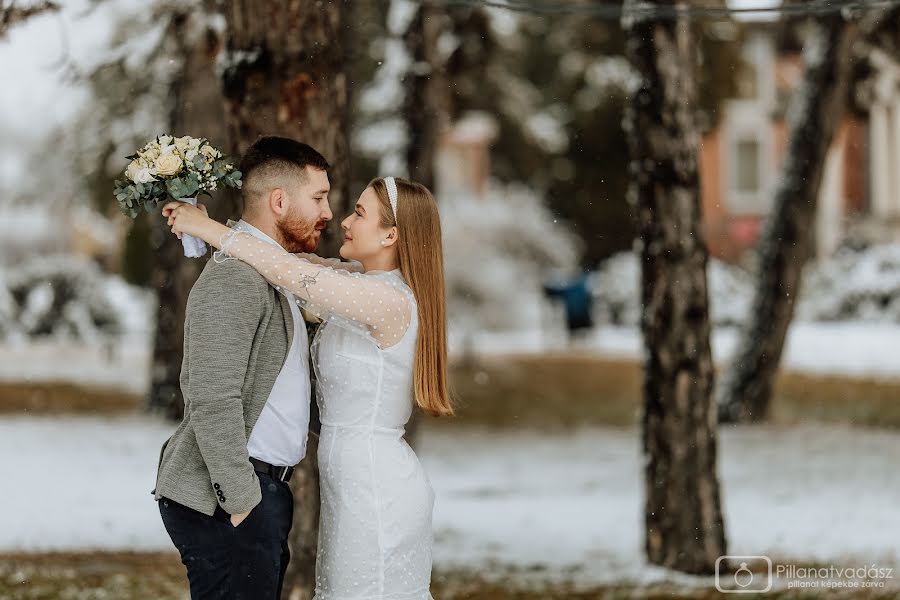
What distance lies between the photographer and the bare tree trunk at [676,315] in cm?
781

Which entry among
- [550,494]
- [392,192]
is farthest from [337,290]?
[550,494]

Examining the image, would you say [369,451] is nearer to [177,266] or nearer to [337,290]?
[337,290]

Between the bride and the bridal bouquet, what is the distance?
0.31 feet

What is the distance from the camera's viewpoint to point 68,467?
40.0ft

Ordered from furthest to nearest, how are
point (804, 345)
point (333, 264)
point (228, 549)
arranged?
point (804, 345)
point (333, 264)
point (228, 549)

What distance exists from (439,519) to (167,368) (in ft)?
22.7

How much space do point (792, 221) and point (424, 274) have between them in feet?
36.6

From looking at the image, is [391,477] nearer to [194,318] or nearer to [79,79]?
[194,318]

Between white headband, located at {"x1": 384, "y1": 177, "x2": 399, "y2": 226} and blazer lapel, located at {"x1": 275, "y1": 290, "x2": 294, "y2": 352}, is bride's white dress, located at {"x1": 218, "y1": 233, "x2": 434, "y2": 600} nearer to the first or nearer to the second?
blazer lapel, located at {"x1": 275, "y1": 290, "x2": 294, "y2": 352}

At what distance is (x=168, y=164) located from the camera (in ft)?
13.1

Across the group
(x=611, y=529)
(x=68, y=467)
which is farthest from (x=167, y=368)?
(x=611, y=529)

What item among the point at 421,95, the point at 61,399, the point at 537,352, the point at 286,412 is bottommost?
the point at 537,352

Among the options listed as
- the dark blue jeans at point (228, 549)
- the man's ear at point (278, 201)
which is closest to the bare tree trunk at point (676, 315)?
the man's ear at point (278, 201)

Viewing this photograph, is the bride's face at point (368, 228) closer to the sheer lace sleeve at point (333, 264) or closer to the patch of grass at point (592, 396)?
the sheer lace sleeve at point (333, 264)
